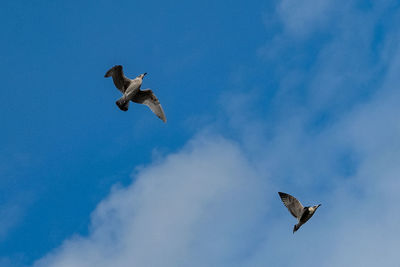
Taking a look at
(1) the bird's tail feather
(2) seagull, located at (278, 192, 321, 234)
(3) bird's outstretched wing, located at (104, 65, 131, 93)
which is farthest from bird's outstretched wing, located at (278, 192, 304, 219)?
(3) bird's outstretched wing, located at (104, 65, 131, 93)

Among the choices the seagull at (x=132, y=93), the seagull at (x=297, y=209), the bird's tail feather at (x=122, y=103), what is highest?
the seagull at (x=132, y=93)

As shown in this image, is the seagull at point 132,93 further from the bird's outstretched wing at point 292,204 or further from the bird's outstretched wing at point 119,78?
the bird's outstretched wing at point 292,204

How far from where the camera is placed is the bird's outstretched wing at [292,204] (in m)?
48.7

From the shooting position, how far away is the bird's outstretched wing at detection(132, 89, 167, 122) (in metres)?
56.7

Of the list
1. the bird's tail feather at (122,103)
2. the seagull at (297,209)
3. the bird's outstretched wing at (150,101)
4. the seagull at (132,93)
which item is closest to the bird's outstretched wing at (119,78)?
the seagull at (132,93)

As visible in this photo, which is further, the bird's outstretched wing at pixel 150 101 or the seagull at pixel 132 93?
the bird's outstretched wing at pixel 150 101

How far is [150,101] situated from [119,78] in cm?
443

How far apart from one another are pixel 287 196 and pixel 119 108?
16.7 meters

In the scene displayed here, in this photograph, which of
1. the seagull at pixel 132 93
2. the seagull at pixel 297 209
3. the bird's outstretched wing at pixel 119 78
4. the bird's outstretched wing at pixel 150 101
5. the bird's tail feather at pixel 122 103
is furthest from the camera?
the bird's outstretched wing at pixel 150 101

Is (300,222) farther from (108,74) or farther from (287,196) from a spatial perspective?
(108,74)

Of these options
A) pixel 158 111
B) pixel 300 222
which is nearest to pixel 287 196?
pixel 300 222

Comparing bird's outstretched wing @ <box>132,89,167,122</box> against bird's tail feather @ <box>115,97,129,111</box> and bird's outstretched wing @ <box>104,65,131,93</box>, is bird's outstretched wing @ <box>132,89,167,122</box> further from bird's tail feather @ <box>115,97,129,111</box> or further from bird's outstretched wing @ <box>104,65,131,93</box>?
bird's outstretched wing @ <box>104,65,131,93</box>

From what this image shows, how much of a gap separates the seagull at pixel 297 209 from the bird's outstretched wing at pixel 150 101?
14.4 meters

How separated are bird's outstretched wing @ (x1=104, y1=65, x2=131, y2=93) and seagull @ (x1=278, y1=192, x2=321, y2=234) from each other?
1656 cm
